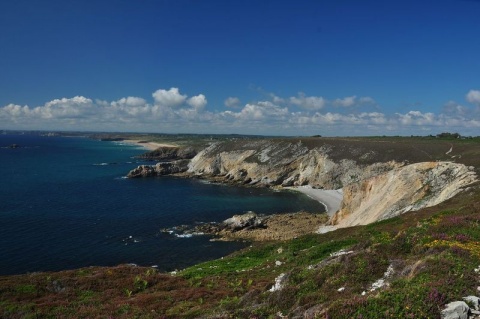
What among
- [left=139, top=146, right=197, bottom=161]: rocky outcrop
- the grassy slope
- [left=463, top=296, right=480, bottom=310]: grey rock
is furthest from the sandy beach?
[left=139, top=146, right=197, bottom=161]: rocky outcrop

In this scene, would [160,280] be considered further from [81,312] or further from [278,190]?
[278,190]

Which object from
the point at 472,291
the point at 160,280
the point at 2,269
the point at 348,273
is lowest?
the point at 2,269

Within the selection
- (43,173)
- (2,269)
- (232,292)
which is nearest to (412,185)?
(232,292)

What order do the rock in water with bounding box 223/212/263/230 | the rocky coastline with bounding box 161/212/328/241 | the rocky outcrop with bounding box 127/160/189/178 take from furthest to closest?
the rocky outcrop with bounding box 127/160/189/178 → the rock in water with bounding box 223/212/263/230 → the rocky coastline with bounding box 161/212/328/241

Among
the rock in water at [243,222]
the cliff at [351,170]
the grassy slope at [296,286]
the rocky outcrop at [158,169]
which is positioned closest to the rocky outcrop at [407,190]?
the cliff at [351,170]

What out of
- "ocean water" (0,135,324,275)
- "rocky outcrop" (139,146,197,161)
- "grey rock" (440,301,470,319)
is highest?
"grey rock" (440,301,470,319)

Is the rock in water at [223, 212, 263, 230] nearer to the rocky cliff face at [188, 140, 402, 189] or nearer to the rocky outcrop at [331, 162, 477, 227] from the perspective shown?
the rocky outcrop at [331, 162, 477, 227]

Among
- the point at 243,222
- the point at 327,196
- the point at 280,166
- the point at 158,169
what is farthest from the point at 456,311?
the point at 158,169
